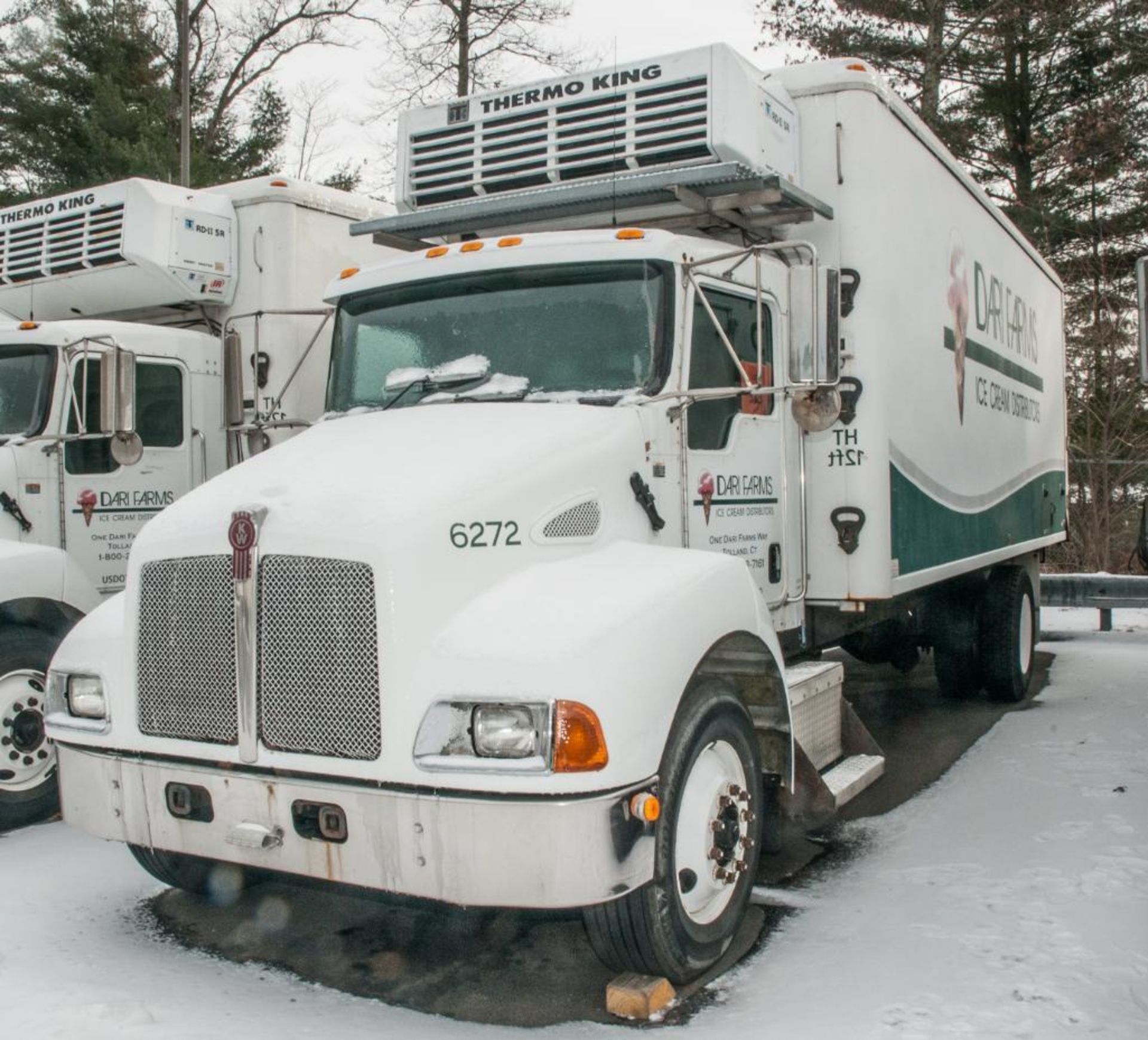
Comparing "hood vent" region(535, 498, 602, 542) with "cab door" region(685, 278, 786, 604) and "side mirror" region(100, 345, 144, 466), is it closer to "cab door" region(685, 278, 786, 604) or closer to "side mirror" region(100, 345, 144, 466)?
"cab door" region(685, 278, 786, 604)

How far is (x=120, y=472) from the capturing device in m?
6.75

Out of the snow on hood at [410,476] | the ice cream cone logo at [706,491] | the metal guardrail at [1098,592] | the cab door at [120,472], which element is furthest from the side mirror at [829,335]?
the metal guardrail at [1098,592]

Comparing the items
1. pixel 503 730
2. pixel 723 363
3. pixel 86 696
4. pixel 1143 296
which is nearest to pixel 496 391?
pixel 723 363

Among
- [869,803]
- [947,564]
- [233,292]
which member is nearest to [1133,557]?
[947,564]

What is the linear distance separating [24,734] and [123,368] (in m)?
1.91

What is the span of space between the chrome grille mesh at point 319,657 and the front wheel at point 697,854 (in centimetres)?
95

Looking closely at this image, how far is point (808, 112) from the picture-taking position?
6246mm

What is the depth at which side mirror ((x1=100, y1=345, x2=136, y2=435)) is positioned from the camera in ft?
20.4

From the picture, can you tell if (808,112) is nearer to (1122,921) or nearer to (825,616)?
(825,616)

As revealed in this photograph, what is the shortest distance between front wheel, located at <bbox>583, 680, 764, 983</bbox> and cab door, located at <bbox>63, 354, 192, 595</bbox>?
389 centimetres

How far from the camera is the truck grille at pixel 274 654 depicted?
3.67 meters

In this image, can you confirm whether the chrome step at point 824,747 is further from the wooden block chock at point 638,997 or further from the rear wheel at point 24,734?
the rear wheel at point 24,734

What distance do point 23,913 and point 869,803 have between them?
416 cm

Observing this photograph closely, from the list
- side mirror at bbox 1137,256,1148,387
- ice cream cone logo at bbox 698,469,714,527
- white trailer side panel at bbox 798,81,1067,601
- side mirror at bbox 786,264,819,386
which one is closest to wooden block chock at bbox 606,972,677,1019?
ice cream cone logo at bbox 698,469,714,527
